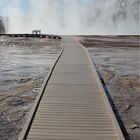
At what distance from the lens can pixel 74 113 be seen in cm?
816

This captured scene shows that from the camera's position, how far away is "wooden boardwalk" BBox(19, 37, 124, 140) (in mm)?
6934

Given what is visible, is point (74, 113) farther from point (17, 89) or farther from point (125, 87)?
point (125, 87)

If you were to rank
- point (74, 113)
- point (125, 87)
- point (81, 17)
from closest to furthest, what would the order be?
point (74, 113) < point (125, 87) < point (81, 17)

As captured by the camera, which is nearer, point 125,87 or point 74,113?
point 74,113

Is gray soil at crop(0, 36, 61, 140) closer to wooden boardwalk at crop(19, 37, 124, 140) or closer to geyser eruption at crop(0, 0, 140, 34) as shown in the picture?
wooden boardwalk at crop(19, 37, 124, 140)

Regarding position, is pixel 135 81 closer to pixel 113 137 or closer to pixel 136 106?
pixel 136 106

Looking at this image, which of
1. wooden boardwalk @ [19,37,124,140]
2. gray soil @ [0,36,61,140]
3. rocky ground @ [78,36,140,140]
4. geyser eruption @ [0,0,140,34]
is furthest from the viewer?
geyser eruption @ [0,0,140,34]

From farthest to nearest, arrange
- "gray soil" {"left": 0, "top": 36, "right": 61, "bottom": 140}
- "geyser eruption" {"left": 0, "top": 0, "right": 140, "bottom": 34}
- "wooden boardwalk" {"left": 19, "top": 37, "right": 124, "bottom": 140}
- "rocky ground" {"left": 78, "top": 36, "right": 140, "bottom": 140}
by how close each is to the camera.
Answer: "geyser eruption" {"left": 0, "top": 0, "right": 140, "bottom": 34}
"rocky ground" {"left": 78, "top": 36, "right": 140, "bottom": 140}
"gray soil" {"left": 0, "top": 36, "right": 61, "bottom": 140}
"wooden boardwalk" {"left": 19, "top": 37, "right": 124, "bottom": 140}

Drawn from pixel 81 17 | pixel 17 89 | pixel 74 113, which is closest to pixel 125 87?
pixel 17 89

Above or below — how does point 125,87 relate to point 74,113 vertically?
below

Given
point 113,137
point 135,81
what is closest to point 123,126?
point 113,137

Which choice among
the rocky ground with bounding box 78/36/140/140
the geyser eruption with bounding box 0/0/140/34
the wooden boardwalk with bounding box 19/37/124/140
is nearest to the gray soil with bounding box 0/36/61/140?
the wooden boardwalk with bounding box 19/37/124/140

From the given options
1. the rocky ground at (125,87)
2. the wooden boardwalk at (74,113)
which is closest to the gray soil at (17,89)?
the wooden boardwalk at (74,113)

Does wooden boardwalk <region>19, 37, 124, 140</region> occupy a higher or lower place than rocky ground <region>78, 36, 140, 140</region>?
higher
